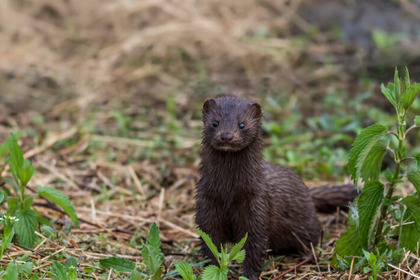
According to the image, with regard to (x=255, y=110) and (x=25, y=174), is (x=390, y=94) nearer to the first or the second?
(x=255, y=110)

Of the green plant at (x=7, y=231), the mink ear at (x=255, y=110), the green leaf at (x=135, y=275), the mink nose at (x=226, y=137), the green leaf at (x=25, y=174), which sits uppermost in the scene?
the mink ear at (x=255, y=110)

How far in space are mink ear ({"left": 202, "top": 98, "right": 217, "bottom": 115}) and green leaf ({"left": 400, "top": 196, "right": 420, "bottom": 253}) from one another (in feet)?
4.58

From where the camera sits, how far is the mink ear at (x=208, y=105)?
159 inches

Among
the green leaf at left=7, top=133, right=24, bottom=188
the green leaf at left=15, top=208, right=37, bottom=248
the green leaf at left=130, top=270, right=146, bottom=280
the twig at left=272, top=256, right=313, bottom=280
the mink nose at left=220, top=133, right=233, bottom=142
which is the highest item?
the mink nose at left=220, top=133, right=233, bottom=142

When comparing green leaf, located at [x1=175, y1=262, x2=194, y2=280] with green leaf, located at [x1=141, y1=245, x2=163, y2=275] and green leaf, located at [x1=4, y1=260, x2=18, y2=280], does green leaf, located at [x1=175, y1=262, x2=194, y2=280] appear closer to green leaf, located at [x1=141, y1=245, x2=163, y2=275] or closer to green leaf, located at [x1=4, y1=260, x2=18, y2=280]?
green leaf, located at [x1=141, y1=245, x2=163, y2=275]

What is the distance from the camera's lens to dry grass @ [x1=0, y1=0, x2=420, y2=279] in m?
4.97

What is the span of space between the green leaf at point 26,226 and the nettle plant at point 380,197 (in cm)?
207

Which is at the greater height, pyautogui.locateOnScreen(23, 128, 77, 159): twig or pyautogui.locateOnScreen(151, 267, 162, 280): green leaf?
pyautogui.locateOnScreen(23, 128, 77, 159): twig

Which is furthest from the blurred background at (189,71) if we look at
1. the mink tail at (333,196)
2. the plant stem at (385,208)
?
the plant stem at (385,208)

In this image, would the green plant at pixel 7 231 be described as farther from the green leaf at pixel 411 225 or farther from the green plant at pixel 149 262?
the green leaf at pixel 411 225

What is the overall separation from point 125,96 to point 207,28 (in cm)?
250

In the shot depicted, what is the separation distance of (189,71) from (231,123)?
5.83m

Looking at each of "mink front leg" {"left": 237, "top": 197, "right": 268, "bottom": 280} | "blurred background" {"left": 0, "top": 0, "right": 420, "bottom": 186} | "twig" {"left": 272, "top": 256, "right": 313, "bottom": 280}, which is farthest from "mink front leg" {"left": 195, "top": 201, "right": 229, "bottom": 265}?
"blurred background" {"left": 0, "top": 0, "right": 420, "bottom": 186}

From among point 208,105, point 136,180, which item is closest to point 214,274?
point 208,105
